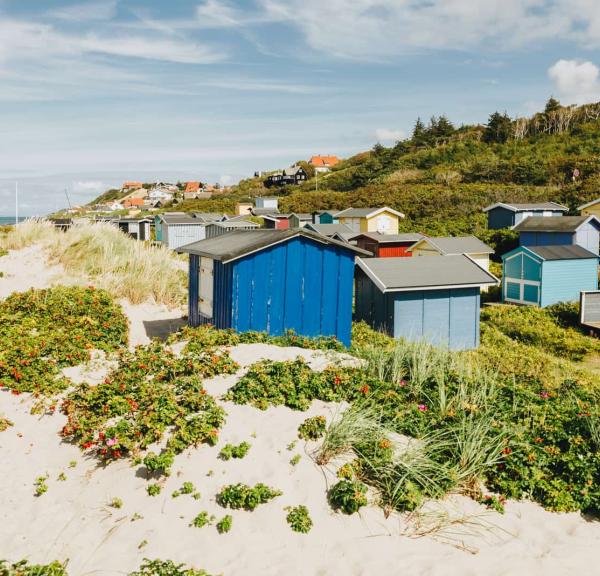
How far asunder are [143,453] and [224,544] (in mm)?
1974

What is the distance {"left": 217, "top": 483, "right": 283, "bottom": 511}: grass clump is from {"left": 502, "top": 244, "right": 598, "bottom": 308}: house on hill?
21208mm

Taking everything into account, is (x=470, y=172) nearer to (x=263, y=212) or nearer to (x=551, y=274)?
(x=263, y=212)

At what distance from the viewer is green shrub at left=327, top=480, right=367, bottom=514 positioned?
573 centimetres

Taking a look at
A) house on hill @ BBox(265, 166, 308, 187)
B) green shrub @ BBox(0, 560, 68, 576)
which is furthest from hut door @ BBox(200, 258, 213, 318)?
house on hill @ BBox(265, 166, 308, 187)

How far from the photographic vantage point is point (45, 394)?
8695 millimetres

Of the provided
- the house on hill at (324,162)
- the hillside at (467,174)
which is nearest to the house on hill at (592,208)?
the hillside at (467,174)

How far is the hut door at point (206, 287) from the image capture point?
13818 mm

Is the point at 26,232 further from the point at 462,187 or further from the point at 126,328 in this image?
the point at 462,187

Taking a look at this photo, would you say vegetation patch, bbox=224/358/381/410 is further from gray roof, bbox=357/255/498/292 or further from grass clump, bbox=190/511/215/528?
gray roof, bbox=357/255/498/292

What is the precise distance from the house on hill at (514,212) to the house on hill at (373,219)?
8745 mm

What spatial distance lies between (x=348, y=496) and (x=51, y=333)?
7551mm

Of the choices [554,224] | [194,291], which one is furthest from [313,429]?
[554,224]

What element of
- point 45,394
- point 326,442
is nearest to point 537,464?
point 326,442

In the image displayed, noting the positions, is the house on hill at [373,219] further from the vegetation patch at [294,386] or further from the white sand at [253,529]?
the white sand at [253,529]
